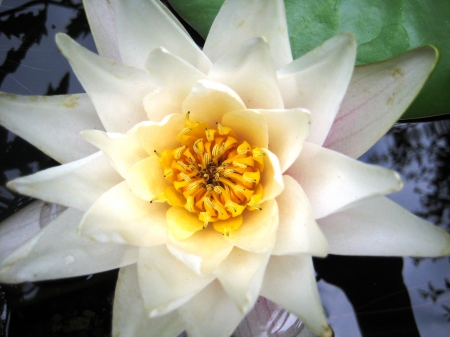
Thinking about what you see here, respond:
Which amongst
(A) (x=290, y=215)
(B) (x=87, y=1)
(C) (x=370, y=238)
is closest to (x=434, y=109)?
(C) (x=370, y=238)

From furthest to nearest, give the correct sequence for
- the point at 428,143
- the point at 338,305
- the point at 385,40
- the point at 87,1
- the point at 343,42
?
the point at 428,143
the point at 338,305
the point at 385,40
the point at 87,1
the point at 343,42

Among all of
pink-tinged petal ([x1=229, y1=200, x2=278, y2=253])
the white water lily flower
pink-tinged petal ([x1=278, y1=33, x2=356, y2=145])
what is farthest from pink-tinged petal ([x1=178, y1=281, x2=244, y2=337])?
pink-tinged petal ([x1=278, y1=33, x2=356, y2=145])

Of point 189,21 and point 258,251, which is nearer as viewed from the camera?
point 258,251

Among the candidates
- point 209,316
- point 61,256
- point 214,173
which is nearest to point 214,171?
point 214,173

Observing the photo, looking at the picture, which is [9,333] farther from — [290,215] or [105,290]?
[290,215]

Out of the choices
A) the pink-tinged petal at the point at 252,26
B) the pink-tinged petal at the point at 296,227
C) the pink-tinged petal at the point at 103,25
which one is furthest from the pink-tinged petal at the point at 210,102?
the pink-tinged petal at the point at 103,25

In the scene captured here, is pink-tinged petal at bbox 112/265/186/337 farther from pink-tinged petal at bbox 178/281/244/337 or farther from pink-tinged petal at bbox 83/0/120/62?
pink-tinged petal at bbox 83/0/120/62

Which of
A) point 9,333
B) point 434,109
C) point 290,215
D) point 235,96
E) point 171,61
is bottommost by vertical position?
point 9,333

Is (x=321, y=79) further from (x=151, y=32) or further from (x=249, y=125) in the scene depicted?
(x=151, y=32)
